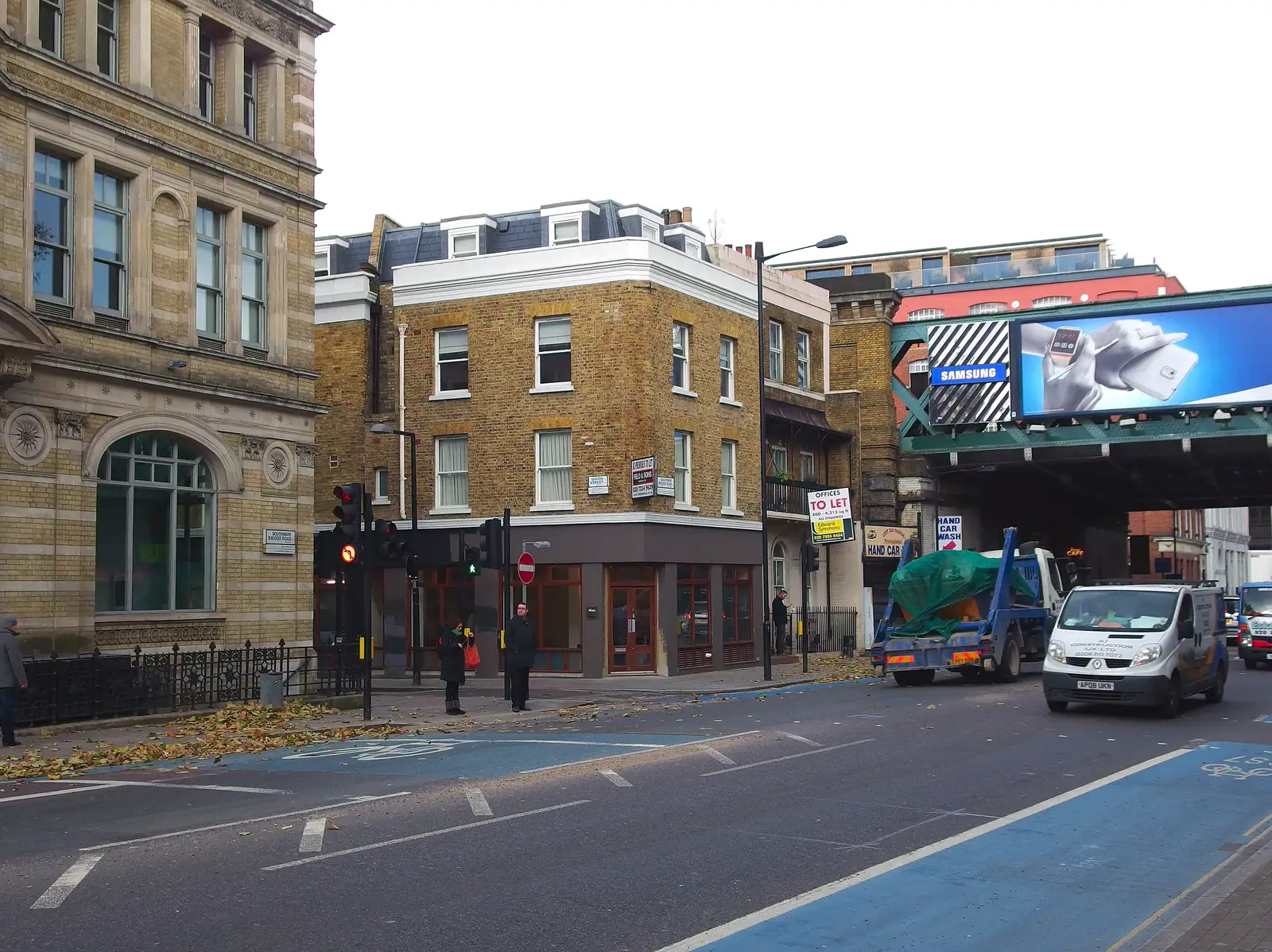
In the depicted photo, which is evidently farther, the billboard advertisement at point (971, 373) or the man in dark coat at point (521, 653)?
the billboard advertisement at point (971, 373)

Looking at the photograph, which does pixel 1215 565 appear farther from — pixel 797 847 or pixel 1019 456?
pixel 797 847

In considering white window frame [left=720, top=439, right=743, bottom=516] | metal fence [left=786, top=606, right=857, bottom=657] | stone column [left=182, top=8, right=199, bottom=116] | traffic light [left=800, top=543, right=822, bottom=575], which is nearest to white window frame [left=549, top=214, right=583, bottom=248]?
white window frame [left=720, top=439, right=743, bottom=516]

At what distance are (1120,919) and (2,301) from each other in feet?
55.8

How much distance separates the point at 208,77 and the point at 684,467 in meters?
15.7

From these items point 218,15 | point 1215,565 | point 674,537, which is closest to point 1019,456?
point 674,537

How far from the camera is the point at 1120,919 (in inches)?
313

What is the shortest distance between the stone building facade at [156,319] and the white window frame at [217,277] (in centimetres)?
4

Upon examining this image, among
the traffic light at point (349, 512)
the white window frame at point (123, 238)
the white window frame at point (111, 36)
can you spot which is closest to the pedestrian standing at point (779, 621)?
the traffic light at point (349, 512)

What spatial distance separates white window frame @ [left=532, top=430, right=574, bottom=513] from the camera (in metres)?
33.9

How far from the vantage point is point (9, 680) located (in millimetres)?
17281

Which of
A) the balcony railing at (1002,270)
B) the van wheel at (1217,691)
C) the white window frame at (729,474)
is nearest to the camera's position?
the van wheel at (1217,691)

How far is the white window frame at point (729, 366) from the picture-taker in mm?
37375

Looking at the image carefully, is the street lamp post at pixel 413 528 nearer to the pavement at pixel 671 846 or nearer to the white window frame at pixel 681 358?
the white window frame at pixel 681 358

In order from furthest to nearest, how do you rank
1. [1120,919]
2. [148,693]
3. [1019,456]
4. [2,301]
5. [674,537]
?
[1019,456] → [674,537] → [148,693] → [2,301] → [1120,919]
